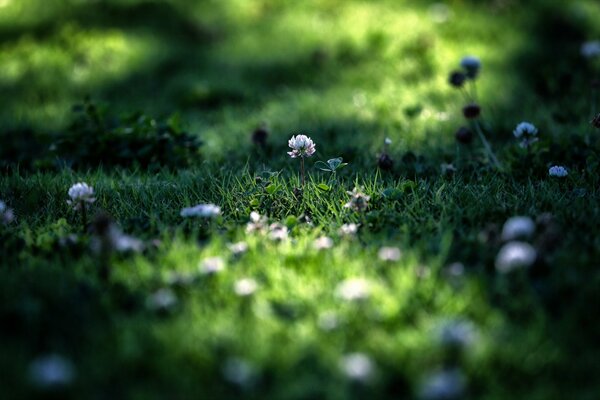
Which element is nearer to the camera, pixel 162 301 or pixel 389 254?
pixel 162 301

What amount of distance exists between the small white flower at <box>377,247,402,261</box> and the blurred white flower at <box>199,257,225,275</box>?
2.13 ft

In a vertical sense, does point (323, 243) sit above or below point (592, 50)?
below

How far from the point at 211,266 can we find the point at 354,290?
0.59m

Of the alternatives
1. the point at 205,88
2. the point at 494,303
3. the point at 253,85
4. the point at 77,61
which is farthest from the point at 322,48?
the point at 494,303

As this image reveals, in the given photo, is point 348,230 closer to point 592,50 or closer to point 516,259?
point 516,259

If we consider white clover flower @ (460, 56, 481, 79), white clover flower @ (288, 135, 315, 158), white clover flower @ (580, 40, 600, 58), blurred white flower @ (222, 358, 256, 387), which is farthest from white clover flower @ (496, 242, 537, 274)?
white clover flower @ (580, 40, 600, 58)

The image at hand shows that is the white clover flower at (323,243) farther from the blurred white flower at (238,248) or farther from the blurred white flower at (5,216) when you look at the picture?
the blurred white flower at (5,216)

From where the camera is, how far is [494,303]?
2238mm

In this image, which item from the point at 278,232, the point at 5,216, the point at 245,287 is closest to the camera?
the point at 245,287

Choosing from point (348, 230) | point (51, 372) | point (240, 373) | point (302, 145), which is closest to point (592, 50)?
point (302, 145)

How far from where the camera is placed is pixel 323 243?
8.83 ft

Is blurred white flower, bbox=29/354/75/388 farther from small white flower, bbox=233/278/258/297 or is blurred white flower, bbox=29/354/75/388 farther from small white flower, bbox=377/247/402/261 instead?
small white flower, bbox=377/247/402/261

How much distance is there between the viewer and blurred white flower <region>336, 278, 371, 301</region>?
218 centimetres

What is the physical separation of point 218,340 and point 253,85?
161 inches
